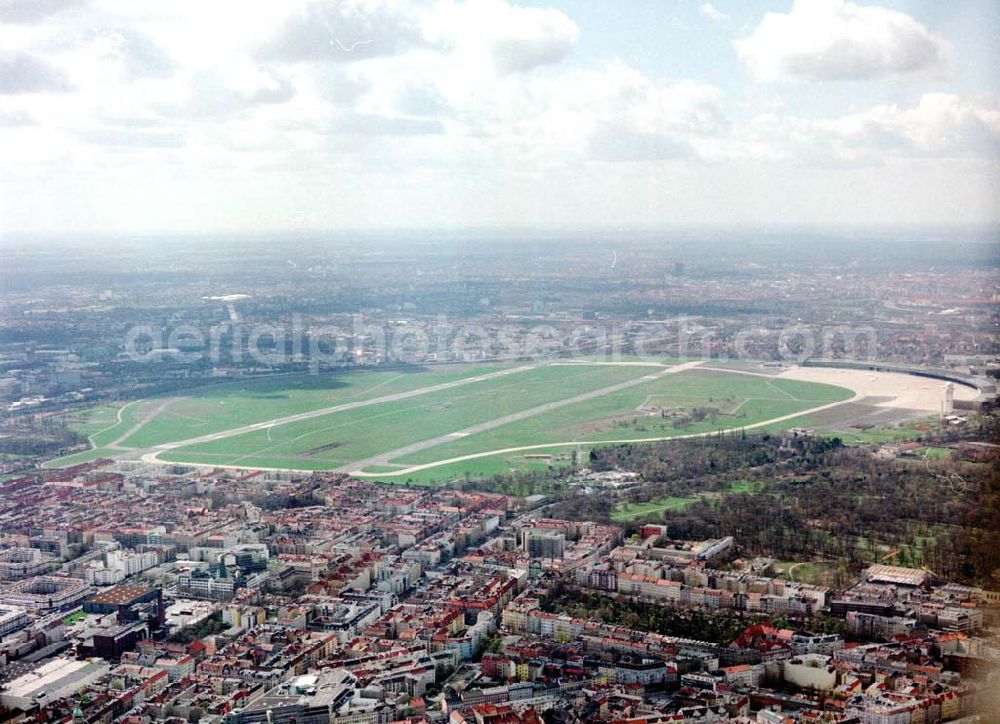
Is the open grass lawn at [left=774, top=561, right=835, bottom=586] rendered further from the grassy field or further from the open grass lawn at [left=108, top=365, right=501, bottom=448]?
the open grass lawn at [left=108, top=365, right=501, bottom=448]

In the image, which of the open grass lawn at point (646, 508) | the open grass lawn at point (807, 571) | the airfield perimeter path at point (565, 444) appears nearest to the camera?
the open grass lawn at point (807, 571)

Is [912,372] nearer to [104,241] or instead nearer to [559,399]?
[559,399]

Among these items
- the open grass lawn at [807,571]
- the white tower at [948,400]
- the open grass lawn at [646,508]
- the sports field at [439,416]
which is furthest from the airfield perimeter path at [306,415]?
the open grass lawn at [807,571]

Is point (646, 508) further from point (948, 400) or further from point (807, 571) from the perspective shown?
point (948, 400)

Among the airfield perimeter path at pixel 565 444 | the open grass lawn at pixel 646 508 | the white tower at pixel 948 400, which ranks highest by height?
the white tower at pixel 948 400

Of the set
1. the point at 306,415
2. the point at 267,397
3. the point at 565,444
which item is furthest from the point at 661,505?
the point at 267,397

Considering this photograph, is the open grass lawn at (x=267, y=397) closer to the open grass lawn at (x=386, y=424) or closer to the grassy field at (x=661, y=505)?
the open grass lawn at (x=386, y=424)

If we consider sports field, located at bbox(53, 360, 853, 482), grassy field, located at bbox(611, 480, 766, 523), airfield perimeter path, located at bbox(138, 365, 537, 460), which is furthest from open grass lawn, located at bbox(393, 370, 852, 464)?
grassy field, located at bbox(611, 480, 766, 523)

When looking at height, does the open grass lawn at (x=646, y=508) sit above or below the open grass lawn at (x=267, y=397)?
below
